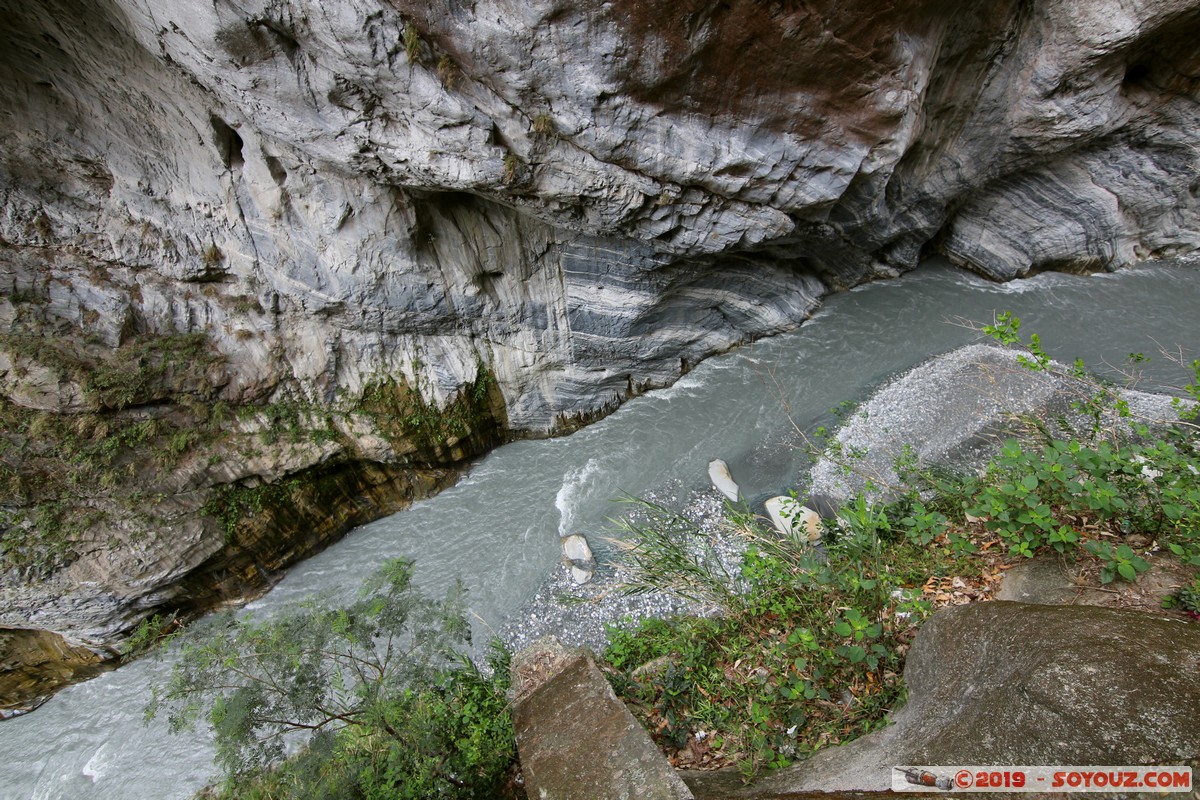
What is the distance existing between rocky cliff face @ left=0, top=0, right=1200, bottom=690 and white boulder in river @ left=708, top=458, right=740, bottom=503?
5.87 feet

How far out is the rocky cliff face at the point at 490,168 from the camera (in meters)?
4.88

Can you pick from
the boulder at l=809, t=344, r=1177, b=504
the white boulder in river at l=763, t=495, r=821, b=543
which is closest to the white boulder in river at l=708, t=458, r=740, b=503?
the white boulder in river at l=763, t=495, r=821, b=543

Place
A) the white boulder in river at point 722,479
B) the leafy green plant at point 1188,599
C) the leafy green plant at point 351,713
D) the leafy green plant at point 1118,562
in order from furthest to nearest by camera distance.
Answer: the white boulder in river at point 722,479 < the leafy green plant at point 351,713 < the leafy green plant at point 1118,562 < the leafy green plant at point 1188,599

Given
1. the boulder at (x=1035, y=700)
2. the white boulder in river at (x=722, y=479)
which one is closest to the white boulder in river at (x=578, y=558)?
the white boulder in river at (x=722, y=479)

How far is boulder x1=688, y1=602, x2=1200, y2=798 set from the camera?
4.81 feet

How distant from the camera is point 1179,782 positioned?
1.32 meters

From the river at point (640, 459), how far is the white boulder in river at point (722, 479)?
0.15m

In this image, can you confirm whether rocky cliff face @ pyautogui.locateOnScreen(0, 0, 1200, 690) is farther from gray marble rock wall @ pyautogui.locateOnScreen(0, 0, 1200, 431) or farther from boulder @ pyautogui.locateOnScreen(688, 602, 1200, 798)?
boulder @ pyautogui.locateOnScreen(688, 602, 1200, 798)

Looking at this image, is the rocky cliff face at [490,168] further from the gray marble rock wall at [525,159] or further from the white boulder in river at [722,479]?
the white boulder in river at [722,479]

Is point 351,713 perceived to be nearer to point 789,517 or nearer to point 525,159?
point 789,517

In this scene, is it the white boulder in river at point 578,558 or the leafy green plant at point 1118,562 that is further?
the white boulder in river at point 578,558

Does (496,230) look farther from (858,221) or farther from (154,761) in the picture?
(154,761)

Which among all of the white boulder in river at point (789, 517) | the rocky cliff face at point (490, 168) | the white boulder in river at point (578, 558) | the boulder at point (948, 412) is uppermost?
the rocky cliff face at point (490, 168)

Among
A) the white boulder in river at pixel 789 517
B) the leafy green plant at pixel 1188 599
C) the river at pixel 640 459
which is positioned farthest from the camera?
the white boulder in river at pixel 789 517
